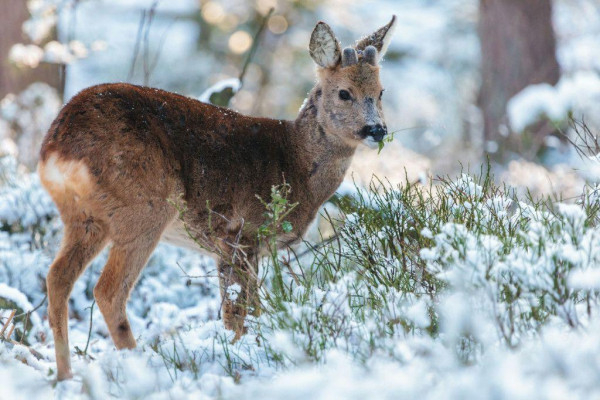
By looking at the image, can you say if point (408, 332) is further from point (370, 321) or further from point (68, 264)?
point (68, 264)

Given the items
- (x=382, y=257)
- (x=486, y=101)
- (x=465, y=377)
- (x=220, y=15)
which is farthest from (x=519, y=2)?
(x=465, y=377)

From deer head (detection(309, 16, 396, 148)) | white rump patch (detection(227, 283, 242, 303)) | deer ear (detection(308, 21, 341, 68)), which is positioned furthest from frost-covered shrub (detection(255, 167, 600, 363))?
deer ear (detection(308, 21, 341, 68))

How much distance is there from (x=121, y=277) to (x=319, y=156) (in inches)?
69.8

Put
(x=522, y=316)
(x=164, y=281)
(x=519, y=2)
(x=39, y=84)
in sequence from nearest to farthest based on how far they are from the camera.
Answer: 1. (x=522, y=316)
2. (x=164, y=281)
3. (x=39, y=84)
4. (x=519, y=2)

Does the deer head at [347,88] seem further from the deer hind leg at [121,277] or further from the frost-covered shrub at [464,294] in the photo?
the deer hind leg at [121,277]

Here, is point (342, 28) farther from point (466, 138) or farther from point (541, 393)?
point (541, 393)

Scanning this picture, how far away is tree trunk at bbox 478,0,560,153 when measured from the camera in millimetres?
11711

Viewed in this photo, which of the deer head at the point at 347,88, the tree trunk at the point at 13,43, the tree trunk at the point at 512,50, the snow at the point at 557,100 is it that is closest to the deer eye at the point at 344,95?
the deer head at the point at 347,88

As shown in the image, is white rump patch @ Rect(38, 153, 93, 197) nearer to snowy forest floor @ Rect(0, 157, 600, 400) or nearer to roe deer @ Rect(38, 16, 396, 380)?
roe deer @ Rect(38, 16, 396, 380)

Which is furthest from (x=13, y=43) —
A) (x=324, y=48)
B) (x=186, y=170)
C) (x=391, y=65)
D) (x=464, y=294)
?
(x=391, y=65)

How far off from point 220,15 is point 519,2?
7192 millimetres

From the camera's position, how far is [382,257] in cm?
448

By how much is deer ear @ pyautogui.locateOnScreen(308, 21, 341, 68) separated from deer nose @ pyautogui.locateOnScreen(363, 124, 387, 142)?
0.70 m

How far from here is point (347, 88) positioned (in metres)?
5.43
